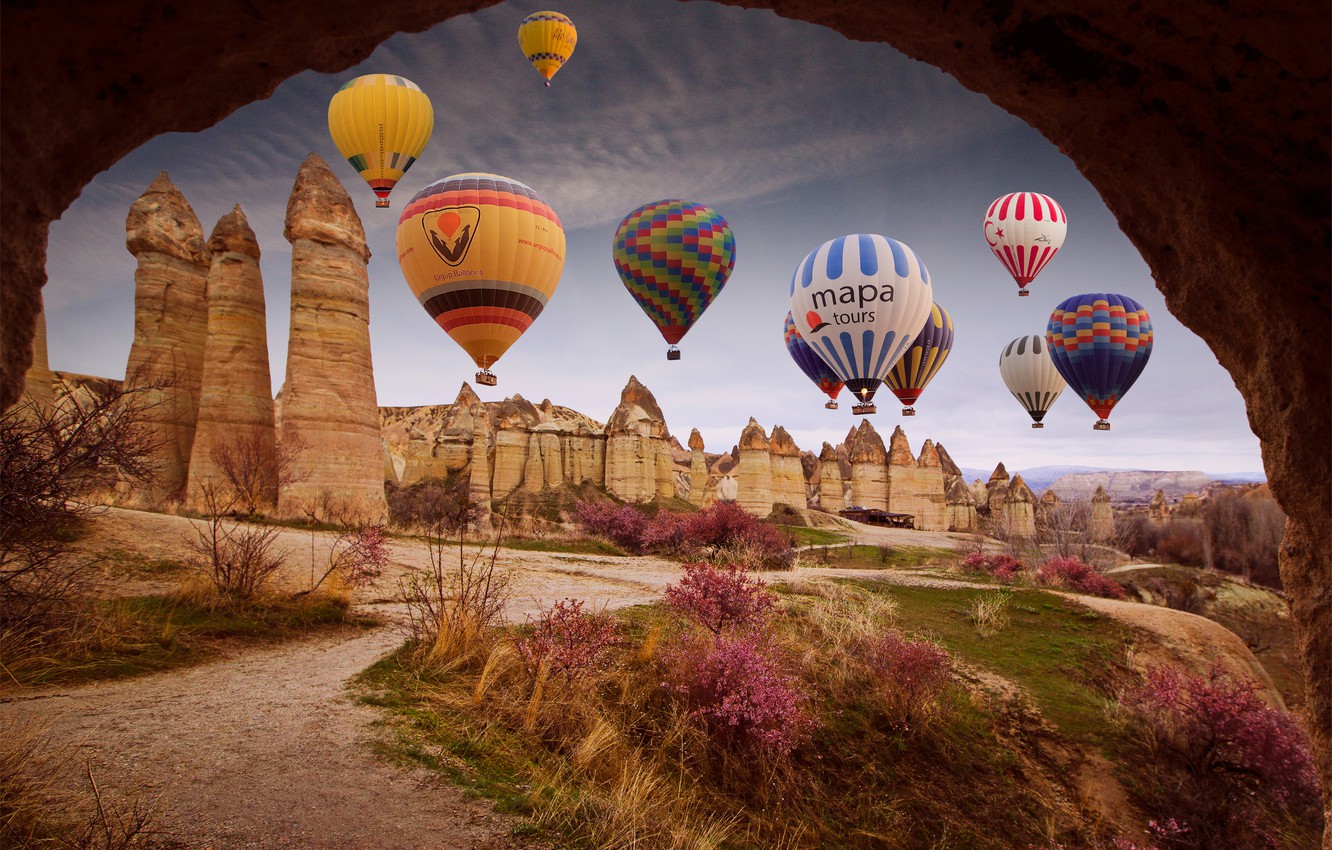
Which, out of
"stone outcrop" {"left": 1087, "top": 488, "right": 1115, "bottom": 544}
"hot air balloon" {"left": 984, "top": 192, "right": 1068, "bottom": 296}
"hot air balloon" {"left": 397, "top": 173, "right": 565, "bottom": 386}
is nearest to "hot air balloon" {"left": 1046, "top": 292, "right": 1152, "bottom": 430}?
"hot air balloon" {"left": 984, "top": 192, "right": 1068, "bottom": 296}

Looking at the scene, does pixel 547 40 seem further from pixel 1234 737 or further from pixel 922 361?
pixel 1234 737

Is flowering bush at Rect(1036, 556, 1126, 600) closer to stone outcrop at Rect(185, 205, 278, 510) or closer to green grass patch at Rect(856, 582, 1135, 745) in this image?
green grass patch at Rect(856, 582, 1135, 745)

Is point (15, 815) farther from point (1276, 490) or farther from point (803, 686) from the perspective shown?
point (803, 686)

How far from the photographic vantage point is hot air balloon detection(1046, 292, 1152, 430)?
19516 mm

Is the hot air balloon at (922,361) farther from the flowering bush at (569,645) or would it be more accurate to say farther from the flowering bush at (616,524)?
the flowering bush at (569,645)

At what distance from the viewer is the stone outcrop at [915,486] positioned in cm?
4847

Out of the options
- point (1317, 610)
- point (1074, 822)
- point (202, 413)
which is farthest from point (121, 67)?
point (202, 413)

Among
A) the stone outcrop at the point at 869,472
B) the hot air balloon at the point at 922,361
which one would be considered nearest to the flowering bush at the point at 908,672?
the hot air balloon at the point at 922,361

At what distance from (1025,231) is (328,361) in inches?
844

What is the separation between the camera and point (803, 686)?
6.97 metres

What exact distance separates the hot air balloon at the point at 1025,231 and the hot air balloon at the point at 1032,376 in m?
3.76

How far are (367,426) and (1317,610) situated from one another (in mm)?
19232

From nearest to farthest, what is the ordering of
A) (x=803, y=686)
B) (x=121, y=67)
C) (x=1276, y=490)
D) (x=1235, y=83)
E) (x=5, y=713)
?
(x=121, y=67)
(x=1235, y=83)
(x=1276, y=490)
(x=5, y=713)
(x=803, y=686)

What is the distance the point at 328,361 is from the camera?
17719mm
